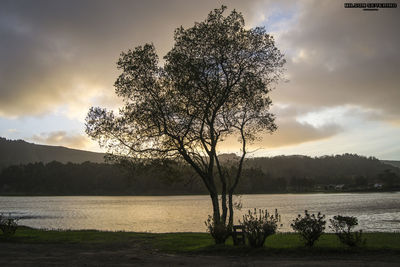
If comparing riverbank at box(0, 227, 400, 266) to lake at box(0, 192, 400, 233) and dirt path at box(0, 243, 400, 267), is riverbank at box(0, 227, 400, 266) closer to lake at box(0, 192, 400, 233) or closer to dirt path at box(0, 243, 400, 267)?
dirt path at box(0, 243, 400, 267)

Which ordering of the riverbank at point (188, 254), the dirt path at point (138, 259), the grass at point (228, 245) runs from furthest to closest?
the grass at point (228, 245), the riverbank at point (188, 254), the dirt path at point (138, 259)

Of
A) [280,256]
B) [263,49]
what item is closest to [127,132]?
[263,49]

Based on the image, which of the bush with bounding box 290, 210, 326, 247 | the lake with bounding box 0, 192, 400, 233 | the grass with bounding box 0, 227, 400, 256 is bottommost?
the lake with bounding box 0, 192, 400, 233

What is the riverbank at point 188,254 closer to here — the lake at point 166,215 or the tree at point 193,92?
the tree at point 193,92

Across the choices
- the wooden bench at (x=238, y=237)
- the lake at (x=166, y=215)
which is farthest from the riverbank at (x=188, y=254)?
the lake at (x=166, y=215)

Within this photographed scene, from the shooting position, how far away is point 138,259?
63.1 feet

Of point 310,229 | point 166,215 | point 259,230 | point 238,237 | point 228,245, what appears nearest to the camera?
point 310,229

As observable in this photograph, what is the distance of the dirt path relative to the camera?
16891 mm

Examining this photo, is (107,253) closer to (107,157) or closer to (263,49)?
(107,157)

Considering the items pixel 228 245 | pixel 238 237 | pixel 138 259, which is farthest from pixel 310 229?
pixel 138 259

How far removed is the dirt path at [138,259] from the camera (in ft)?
55.4

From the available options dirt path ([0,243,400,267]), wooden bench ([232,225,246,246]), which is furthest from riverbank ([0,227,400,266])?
wooden bench ([232,225,246,246])

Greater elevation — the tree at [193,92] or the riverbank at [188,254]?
the tree at [193,92]

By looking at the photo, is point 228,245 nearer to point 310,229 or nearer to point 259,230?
point 259,230
